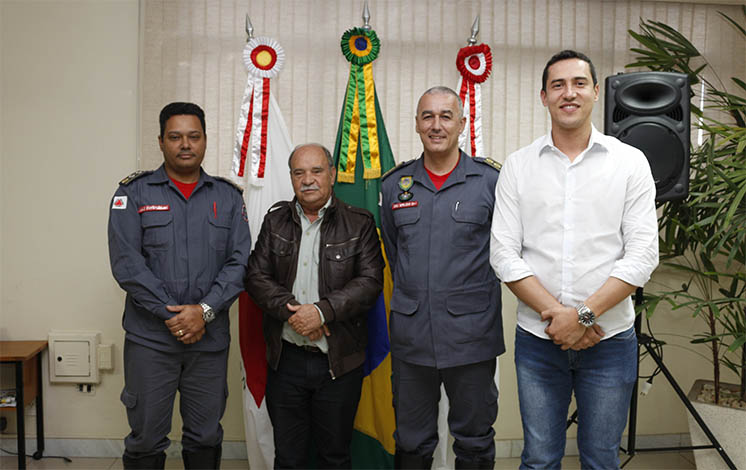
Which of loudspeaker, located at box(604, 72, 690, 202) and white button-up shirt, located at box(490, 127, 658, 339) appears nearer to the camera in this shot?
white button-up shirt, located at box(490, 127, 658, 339)

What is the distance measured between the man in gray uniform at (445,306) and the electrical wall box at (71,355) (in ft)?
5.84

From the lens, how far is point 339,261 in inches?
89.7

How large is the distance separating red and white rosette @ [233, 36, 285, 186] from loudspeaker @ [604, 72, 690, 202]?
159 centimetres

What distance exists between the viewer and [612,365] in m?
1.76

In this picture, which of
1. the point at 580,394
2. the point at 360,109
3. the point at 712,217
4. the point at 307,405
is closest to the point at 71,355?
the point at 307,405

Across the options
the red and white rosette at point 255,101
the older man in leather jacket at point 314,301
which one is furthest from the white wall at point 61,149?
the older man in leather jacket at point 314,301

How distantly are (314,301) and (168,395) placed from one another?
2.17 ft

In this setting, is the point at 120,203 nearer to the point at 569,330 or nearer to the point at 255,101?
the point at 255,101

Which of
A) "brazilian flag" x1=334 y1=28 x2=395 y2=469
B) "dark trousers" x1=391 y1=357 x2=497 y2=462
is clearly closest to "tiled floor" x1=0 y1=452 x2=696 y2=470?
"brazilian flag" x1=334 y1=28 x2=395 y2=469

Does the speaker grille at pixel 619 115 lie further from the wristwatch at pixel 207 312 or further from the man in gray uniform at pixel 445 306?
the wristwatch at pixel 207 312

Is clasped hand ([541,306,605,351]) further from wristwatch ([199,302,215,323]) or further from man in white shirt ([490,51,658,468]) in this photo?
wristwatch ([199,302,215,323])

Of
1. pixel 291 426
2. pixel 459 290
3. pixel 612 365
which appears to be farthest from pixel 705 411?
pixel 291 426

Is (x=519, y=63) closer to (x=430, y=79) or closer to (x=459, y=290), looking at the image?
(x=430, y=79)

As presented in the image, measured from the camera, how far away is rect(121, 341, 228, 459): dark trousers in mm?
2152
